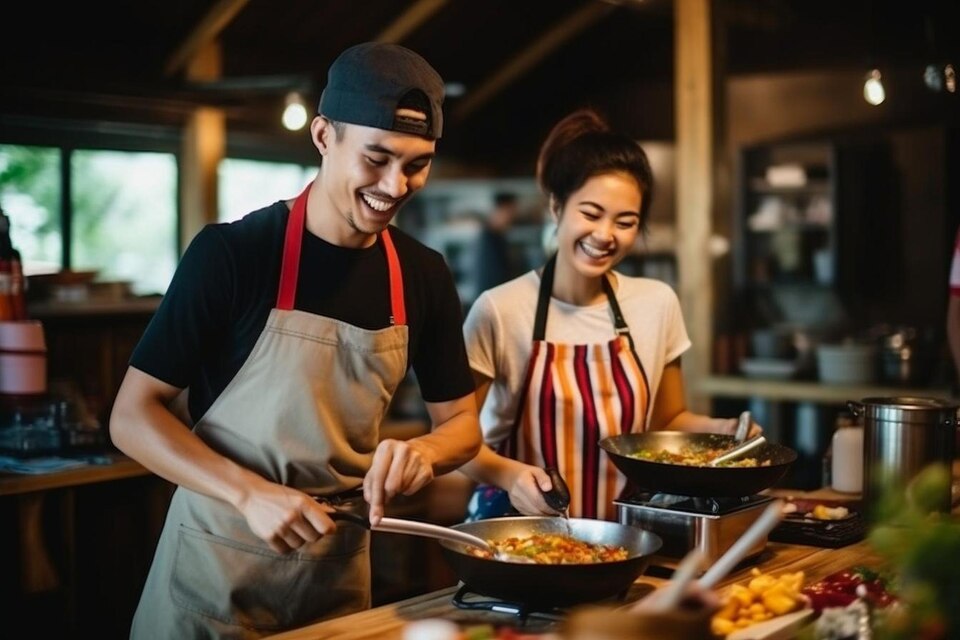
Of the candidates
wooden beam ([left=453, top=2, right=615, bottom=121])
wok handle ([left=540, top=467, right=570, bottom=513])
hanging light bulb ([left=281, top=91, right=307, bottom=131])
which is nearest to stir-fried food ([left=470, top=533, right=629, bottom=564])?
wok handle ([left=540, top=467, right=570, bottom=513])

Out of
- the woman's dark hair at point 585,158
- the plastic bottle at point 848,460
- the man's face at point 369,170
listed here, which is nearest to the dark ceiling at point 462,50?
the plastic bottle at point 848,460

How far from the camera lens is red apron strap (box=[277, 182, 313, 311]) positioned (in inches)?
98.2

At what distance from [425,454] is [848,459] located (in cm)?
158

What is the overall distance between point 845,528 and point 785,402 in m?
5.24

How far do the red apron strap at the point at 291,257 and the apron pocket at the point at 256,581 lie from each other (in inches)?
20.7

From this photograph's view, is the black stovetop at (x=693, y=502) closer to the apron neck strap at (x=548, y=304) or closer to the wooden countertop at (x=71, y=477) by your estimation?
the apron neck strap at (x=548, y=304)

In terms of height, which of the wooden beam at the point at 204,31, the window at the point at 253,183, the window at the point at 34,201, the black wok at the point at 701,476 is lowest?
the black wok at the point at 701,476

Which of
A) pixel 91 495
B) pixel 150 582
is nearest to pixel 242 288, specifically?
pixel 150 582

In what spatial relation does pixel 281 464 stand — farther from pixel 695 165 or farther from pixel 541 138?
pixel 541 138

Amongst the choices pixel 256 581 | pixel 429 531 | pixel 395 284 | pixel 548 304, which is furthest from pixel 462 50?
pixel 429 531

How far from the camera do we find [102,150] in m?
7.40

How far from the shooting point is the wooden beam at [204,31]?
6.98 meters

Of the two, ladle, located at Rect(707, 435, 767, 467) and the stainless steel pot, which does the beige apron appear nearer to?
ladle, located at Rect(707, 435, 767, 467)

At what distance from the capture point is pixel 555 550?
2361 millimetres
